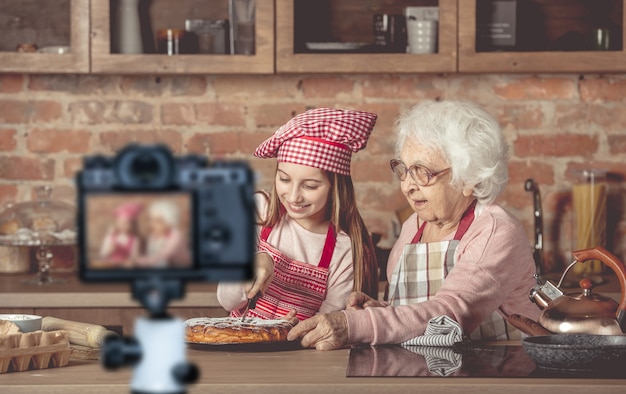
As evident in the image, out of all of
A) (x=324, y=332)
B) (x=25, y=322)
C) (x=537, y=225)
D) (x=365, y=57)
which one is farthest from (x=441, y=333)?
(x=365, y=57)

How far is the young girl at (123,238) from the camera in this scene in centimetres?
64

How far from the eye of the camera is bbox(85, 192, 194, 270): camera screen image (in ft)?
2.09

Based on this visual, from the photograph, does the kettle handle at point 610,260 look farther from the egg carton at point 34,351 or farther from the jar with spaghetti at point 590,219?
the jar with spaghetti at point 590,219

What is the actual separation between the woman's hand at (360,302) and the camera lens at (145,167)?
153 centimetres

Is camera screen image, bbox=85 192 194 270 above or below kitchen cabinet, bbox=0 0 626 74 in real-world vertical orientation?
below

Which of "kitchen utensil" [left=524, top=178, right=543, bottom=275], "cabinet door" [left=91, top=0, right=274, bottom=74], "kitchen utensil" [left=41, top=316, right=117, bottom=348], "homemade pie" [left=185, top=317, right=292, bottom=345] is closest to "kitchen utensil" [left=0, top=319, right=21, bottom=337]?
"kitchen utensil" [left=41, top=316, right=117, bottom=348]

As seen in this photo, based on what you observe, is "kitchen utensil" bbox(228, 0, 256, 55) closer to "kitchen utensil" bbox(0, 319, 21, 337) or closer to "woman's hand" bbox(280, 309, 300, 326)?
"woman's hand" bbox(280, 309, 300, 326)

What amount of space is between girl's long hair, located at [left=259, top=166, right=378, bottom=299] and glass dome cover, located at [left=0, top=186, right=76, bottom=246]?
3.73ft

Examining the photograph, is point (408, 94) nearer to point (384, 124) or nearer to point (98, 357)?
point (384, 124)

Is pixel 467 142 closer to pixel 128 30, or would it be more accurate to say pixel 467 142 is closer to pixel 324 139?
pixel 324 139

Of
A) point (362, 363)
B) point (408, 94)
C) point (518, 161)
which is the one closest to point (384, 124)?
point (408, 94)

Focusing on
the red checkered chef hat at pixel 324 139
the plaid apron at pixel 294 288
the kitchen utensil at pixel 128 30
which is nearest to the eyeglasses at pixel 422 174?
the red checkered chef hat at pixel 324 139

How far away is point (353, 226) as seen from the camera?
2.36m

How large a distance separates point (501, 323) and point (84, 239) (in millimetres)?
1736
